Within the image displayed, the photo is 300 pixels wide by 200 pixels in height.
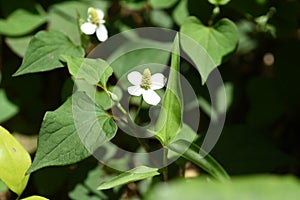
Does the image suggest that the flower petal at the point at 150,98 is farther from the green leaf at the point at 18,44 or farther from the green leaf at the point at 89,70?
the green leaf at the point at 18,44

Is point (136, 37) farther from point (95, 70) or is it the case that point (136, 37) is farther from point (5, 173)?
point (5, 173)

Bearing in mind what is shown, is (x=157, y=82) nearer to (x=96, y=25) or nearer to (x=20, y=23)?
(x=96, y=25)

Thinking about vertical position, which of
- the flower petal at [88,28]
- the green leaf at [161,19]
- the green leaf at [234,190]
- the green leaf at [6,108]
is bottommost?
the green leaf at [6,108]

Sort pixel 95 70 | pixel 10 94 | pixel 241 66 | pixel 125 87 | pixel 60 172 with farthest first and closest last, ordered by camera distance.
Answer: pixel 241 66, pixel 10 94, pixel 60 172, pixel 125 87, pixel 95 70

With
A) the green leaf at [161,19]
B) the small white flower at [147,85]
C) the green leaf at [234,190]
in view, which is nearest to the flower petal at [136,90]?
the small white flower at [147,85]

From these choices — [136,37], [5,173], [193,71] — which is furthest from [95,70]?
[193,71]

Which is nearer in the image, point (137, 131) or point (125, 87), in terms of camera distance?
point (137, 131)

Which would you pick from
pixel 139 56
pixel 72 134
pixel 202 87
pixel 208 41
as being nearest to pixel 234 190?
pixel 72 134
